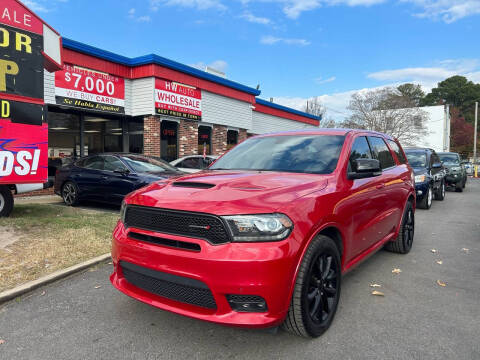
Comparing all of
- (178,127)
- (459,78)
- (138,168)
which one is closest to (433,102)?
Answer: (459,78)

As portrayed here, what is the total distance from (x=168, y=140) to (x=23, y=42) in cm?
744

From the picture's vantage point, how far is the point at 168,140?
13406 millimetres

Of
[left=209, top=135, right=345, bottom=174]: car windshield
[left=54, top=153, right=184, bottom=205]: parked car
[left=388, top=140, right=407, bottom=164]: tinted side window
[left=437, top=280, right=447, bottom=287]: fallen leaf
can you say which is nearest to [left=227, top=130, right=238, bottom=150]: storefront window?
[left=54, top=153, right=184, bottom=205]: parked car

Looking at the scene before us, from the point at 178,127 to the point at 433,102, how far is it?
75.2 meters

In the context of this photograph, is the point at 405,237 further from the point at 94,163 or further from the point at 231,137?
the point at 231,137

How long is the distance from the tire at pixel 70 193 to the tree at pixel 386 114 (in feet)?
119

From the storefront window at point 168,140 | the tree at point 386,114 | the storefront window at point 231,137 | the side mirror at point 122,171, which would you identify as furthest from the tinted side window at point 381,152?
the tree at point 386,114

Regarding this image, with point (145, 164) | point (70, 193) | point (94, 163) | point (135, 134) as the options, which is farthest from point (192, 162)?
point (70, 193)

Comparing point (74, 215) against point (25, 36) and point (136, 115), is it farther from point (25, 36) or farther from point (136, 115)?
point (136, 115)

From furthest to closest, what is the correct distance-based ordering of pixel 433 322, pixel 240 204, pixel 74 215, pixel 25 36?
pixel 74 215 → pixel 25 36 → pixel 433 322 → pixel 240 204

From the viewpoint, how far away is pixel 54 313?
3.16m

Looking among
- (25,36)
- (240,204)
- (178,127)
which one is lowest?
(240,204)

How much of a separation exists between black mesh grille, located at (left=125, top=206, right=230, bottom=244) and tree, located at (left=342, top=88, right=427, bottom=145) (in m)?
40.1

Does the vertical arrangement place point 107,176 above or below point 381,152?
below
